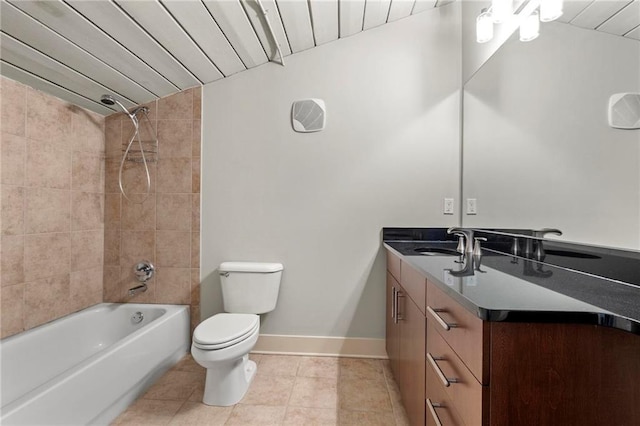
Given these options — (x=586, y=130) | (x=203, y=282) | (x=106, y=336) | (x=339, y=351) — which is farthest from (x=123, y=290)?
(x=586, y=130)

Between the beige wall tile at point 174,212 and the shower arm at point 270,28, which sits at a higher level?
the shower arm at point 270,28

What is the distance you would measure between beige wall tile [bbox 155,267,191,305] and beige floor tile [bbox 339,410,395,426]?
1.38 meters

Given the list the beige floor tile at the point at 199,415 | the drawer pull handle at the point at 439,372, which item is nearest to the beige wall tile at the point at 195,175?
the beige floor tile at the point at 199,415

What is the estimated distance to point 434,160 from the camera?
6.80ft

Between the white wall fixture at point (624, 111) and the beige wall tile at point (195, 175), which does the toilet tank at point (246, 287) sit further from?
the white wall fixture at point (624, 111)

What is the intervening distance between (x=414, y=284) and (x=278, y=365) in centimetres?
122

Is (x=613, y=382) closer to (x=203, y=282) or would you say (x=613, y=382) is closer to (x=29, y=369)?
(x=203, y=282)

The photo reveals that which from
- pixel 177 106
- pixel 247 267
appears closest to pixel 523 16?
pixel 247 267

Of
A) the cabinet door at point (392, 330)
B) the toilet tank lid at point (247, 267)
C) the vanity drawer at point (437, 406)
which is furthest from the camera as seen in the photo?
the toilet tank lid at point (247, 267)

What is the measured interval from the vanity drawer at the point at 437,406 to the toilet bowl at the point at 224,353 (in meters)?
0.95

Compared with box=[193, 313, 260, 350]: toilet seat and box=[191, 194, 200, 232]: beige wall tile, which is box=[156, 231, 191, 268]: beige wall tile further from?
box=[193, 313, 260, 350]: toilet seat

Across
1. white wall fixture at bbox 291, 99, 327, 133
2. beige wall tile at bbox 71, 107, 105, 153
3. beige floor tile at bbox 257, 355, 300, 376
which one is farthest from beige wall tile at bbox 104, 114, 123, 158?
beige floor tile at bbox 257, 355, 300, 376

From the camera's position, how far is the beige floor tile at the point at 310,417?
55.9 inches

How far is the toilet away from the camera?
4.81 ft
